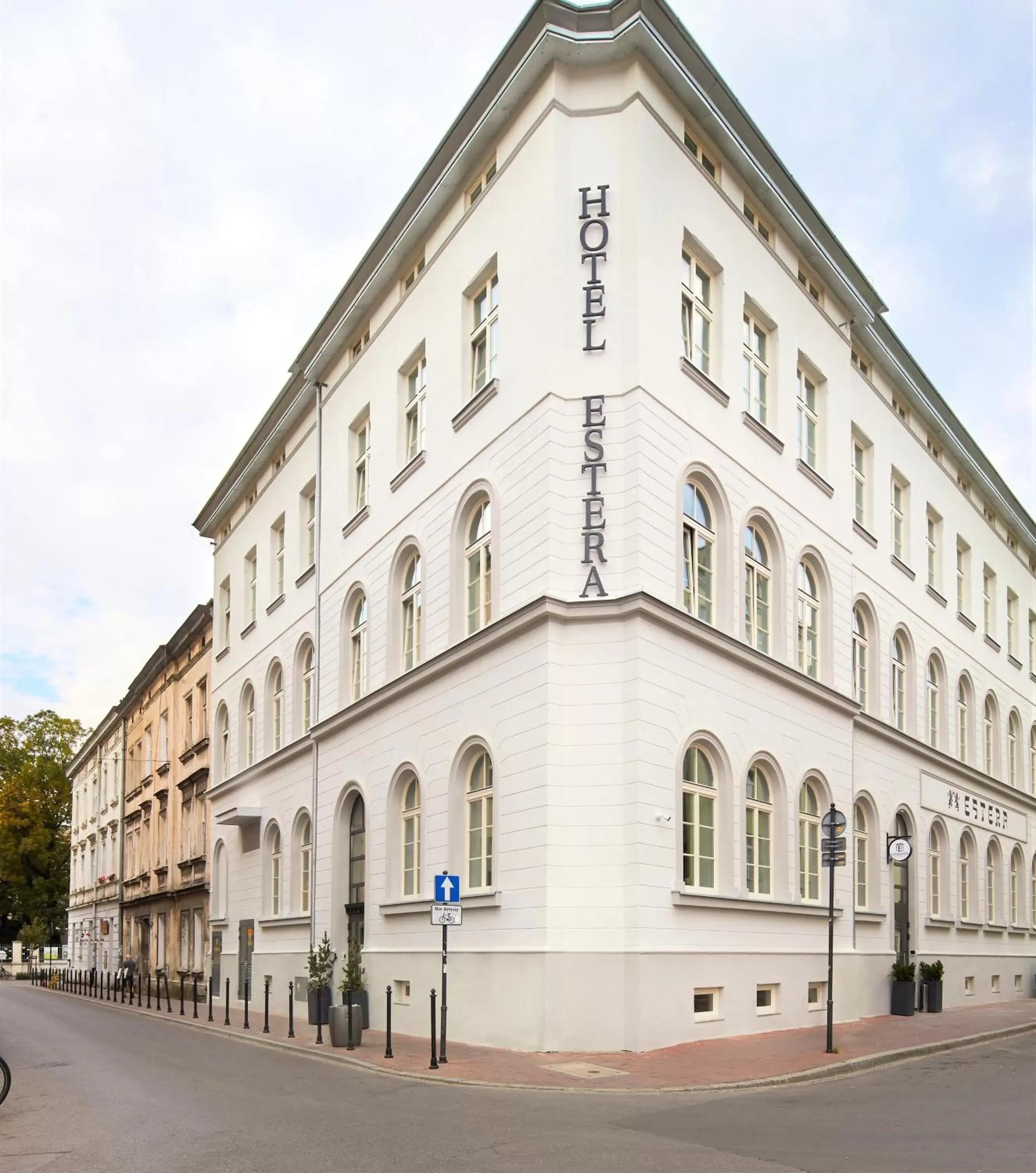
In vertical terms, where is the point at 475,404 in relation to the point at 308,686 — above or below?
above

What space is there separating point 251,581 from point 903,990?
21.2m

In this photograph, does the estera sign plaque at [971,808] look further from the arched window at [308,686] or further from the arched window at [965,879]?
the arched window at [308,686]

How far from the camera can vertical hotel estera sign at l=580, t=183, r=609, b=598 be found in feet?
60.9

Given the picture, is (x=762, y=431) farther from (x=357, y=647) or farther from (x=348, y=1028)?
(x=348, y=1028)

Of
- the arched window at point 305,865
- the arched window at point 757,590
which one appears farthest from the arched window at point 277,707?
the arched window at point 757,590

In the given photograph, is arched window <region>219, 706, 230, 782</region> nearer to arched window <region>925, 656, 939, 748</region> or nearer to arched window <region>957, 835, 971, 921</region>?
arched window <region>925, 656, 939, 748</region>

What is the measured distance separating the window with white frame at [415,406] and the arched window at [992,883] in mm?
19512

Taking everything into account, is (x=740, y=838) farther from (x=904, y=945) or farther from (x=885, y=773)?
(x=904, y=945)

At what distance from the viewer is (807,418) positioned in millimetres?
25266

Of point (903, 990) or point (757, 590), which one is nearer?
point (757, 590)

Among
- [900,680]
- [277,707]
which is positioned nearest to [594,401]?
[900,680]

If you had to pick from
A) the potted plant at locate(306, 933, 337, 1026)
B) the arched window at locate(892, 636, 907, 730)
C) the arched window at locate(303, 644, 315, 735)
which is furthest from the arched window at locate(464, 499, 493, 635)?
the arched window at locate(892, 636, 907, 730)

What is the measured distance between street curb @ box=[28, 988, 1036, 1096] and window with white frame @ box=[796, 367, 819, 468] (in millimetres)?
10698

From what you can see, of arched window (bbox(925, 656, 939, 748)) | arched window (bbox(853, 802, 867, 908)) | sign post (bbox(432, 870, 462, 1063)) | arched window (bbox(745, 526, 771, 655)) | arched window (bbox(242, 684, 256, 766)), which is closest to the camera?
sign post (bbox(432, 870, 462, 1063))
